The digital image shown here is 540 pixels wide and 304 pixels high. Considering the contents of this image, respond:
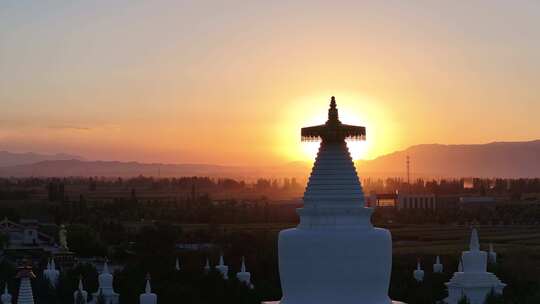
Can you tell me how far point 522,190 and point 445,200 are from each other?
80.0ft

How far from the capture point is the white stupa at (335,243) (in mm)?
20734

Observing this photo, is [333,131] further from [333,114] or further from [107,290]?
[107,290]

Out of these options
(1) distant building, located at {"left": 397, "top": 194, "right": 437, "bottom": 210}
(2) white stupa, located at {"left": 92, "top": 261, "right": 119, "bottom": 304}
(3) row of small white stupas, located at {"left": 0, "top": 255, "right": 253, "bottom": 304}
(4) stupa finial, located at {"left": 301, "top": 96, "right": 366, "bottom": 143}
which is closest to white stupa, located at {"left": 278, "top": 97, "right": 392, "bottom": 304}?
(4) stupa finial, located at {"left": 301, "top": 96, "right": 366, "bottom": 143}

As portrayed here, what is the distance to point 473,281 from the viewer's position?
96.2 ft

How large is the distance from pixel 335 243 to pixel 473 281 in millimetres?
9845

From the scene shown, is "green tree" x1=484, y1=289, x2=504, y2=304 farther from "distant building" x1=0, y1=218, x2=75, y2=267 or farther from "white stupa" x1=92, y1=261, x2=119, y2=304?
"distant building" x1=0, y1=218, x2=75, y2=267

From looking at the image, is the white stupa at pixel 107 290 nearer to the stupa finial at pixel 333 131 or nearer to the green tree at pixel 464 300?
the green tree at pixel 464 300

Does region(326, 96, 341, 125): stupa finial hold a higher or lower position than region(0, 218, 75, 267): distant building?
higher

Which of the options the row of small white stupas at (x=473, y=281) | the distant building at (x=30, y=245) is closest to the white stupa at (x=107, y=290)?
the row of small white stupas at (x=473, y=281)

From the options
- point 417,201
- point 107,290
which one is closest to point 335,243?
point 107,290

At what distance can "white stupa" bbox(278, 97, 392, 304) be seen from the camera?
68.0 ft

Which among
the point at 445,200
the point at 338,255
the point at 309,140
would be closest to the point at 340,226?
the point at 338,255

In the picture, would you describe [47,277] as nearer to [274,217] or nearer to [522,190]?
[274,217]

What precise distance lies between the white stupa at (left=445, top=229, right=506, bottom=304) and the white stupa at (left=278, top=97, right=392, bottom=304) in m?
8.73
